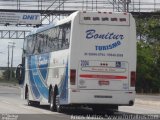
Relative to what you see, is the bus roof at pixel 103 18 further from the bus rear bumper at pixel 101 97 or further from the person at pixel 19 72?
the person at pixel 19 72

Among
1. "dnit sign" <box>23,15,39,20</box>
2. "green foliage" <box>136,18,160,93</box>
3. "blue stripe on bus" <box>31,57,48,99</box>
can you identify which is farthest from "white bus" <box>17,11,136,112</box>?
"dnit sign" <box>23,15,39,20</box>

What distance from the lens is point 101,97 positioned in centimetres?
2244

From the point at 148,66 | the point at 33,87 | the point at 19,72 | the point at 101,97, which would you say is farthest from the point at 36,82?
the point at 148,66

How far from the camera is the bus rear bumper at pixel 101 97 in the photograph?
72.8ft

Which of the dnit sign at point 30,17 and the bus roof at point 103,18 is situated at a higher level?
the dnit sign at point 30,17

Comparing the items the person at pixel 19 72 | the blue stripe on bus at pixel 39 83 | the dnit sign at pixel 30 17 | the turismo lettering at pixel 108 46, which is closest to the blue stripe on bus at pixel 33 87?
the blue stripe on bus at pixel 39 83

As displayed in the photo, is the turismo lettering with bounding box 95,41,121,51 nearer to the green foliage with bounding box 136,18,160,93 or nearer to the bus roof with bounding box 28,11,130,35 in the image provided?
the bus roof with bounding box 28,11,130,35

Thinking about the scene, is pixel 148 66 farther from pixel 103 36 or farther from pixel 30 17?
pixel 103 36

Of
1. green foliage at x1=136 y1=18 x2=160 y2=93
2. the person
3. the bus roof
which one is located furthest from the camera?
green foliage at x1=136 y1=18 x2=160 y2=93

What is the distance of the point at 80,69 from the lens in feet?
73.2

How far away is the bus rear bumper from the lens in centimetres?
2219

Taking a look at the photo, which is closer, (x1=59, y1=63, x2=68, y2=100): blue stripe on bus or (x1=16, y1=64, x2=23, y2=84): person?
(x1=59, y1=63, x2=68, y2=100): blue stripe on bus

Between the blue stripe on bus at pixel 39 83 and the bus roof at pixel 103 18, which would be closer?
the bus roof at pixel 103 18

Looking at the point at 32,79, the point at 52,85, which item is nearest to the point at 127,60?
the point at 52,85
